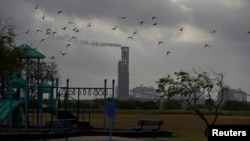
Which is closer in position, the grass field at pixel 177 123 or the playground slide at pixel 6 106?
the playground slide at pixel 6 106

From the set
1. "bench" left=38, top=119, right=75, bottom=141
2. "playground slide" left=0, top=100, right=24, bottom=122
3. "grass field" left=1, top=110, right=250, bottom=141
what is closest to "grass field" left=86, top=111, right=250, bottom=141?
"grass field" left=1, top=110, right=250, bottom=141

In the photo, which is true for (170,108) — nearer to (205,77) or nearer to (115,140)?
(205,77)

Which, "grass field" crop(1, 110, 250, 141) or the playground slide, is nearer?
the playground slide

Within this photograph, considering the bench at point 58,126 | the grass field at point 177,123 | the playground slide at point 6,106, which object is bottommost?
the grass field at point 177,123

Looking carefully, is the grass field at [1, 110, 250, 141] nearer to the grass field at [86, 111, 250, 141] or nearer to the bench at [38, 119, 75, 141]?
the grass field at [86, 111, 250, 141]

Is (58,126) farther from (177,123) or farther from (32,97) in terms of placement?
(177,123)

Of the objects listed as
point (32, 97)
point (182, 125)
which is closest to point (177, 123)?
point (182, 125)

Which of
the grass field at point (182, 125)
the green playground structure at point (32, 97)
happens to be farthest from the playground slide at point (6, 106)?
the grass field at point (182, 125)

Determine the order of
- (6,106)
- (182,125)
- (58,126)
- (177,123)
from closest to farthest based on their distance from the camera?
1. (58,126)
2. (6,106)
3. (182,125)
4. (177,123)

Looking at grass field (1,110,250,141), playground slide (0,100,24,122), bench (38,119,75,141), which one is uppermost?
playground slide (0,100,24,122)

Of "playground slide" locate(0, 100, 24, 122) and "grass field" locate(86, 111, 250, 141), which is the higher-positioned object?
"playground slide" locate(0, 100, 24, 122)

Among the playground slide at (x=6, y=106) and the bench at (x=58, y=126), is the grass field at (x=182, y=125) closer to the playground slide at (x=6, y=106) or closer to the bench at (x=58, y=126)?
the bench at (x=58, y=126)

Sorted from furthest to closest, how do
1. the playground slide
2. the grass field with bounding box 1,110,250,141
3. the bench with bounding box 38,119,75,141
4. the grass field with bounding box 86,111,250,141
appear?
the grass field with bounding box 1,110,250,141 → the grass field with bounding box 86,111,250,141 → the playground slide → the bench with bounding box 38,119,75,141

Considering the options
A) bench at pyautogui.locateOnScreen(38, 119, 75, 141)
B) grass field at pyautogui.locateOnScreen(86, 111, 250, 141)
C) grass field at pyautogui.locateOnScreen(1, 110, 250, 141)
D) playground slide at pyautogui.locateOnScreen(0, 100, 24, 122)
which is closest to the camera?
bench at pyautogui.locateOnScreen(38, 119, 75, 141)
